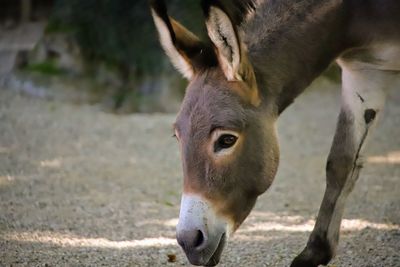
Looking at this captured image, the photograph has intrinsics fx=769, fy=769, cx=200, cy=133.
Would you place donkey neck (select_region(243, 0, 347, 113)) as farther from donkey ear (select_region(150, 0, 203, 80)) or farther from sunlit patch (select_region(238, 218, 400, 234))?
sunlit patch (select_region(238, 218, 400, 234))

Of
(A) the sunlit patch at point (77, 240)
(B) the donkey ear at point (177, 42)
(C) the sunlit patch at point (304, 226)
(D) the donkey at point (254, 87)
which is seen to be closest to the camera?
(D) the donkey at point (254, 87)

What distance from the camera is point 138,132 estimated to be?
8.50 metres

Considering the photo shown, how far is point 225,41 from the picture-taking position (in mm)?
3529

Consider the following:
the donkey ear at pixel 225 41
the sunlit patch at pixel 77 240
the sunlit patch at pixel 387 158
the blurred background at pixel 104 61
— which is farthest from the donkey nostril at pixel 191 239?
the blurred background at pixel 104 61

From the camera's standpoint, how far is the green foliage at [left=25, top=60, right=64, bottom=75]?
396 inches

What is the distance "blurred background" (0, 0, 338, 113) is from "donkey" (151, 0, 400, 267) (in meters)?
4.83

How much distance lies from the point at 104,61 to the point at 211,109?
6549mm

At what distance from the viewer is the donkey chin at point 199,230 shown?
339 cm

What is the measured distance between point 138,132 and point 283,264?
430cm

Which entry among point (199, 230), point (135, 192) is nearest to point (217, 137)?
point (199, 230)

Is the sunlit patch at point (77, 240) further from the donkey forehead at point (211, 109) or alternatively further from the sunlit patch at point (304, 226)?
the donkey forehead at point (211, 109)

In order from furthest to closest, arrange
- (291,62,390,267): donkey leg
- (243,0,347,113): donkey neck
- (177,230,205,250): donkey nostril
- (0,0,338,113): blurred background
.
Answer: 1. (0,0,338,113): blurred background
2. (291,62,390,267): donkey leg
3. (243,0,347,113): donkey neck
4. (177,230,205,250): donkey nostril

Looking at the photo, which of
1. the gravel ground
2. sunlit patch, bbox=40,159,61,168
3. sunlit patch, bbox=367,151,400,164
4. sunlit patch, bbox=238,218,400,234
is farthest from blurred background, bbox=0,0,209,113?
sunlit patch, bbox=238,218,400,234

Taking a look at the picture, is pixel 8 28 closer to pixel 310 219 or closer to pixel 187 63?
pixel 310 219
